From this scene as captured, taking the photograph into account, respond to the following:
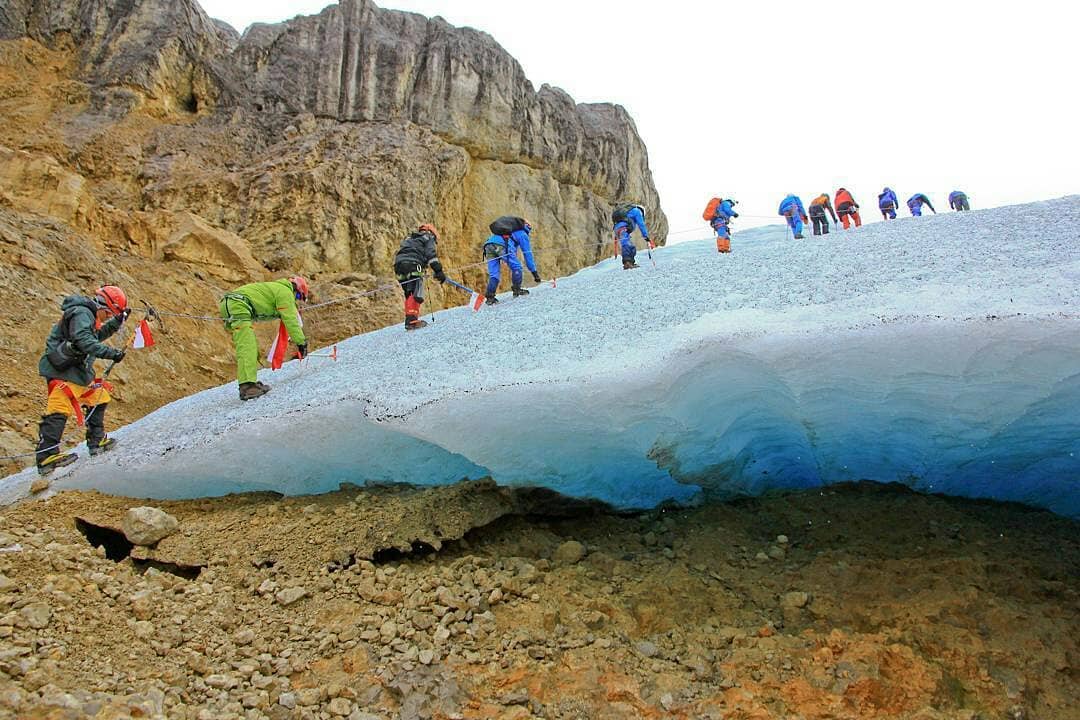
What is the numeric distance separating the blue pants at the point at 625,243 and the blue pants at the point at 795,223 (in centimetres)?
367

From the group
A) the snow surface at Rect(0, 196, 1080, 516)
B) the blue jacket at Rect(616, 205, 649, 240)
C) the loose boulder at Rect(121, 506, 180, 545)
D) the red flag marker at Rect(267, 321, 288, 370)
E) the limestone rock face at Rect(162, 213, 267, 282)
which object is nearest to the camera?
the snow surface at Rect(0, 196, 1080, 516)

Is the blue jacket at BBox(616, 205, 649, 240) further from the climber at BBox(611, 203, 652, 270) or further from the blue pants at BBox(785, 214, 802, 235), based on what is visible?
the blue pants at BBox(785, 214, 802, 235)

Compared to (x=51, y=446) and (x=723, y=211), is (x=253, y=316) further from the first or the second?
(x=723, y=211)

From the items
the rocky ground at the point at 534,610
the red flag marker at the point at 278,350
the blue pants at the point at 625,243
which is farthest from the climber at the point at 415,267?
the rocky ground at the point at 534,610

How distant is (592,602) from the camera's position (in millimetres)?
3342

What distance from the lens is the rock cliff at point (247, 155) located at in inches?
456

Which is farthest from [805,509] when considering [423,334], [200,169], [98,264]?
[200,169]

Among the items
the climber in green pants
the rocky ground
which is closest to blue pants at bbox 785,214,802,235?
the rocky ground

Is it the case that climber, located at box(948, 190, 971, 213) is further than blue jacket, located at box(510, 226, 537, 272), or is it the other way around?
climber, located at box(948, 190, 971, 213)

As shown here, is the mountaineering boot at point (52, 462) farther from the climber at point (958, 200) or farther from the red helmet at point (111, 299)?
the climber at point (958, 200)

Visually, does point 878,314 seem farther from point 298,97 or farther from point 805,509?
point 298,97

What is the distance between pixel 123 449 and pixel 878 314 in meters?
5.26

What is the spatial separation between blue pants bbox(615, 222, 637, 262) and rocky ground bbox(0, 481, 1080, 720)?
464cm

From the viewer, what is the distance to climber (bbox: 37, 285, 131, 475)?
5070 mm
